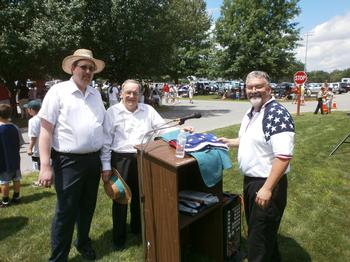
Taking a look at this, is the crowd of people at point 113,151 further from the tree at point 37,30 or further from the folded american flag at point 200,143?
the tree at point 37,30

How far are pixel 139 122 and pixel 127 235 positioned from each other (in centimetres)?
160

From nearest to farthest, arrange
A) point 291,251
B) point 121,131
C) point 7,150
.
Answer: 1. point 121,131
2. point 291,251
3. point 7,150

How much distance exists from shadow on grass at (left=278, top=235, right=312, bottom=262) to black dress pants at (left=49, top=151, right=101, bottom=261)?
7.58ft

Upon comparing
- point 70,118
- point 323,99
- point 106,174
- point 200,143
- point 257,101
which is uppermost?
point 257,101

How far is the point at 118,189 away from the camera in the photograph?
3.64 meters

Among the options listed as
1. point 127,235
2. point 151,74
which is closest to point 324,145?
point 127,235

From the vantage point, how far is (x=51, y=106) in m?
3.33

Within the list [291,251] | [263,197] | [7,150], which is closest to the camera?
[263,197]

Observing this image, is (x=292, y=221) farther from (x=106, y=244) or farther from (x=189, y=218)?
(x=106, y=244)

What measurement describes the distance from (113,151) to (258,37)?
118ft

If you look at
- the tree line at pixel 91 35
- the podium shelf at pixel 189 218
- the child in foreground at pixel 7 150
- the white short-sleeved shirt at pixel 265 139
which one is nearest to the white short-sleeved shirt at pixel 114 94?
the tree line at pixel 91 35

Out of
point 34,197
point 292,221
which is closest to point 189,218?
point 292,221

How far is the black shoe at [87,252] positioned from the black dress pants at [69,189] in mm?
391

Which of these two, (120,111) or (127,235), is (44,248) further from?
(120,111)
